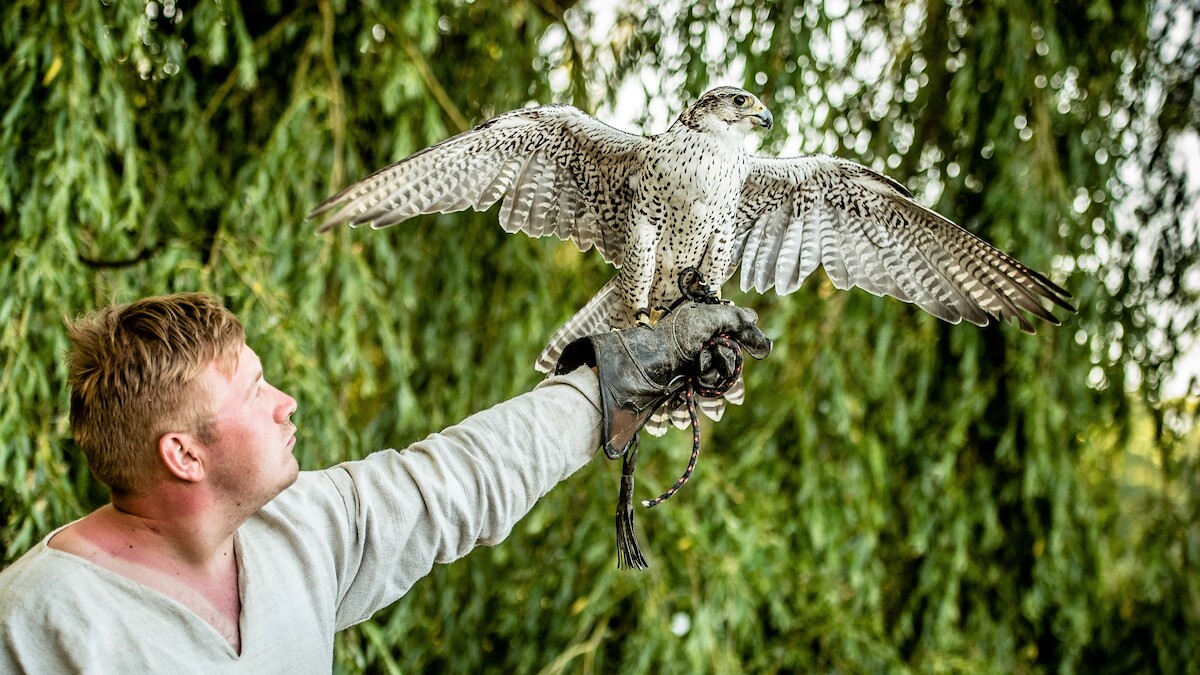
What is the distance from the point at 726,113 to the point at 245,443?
1.06m

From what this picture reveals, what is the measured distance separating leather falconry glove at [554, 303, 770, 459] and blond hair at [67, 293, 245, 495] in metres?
0.55

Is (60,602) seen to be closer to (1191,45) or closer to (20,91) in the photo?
(20,91)

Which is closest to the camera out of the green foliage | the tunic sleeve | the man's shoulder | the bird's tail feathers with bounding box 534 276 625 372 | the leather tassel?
the man's shoulder

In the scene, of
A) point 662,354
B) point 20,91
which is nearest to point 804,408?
point 662,354

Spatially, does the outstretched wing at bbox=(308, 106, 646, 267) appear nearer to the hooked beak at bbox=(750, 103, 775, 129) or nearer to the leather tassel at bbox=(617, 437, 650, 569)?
the hooked beak at bbox=(750, 103, 775, 129)

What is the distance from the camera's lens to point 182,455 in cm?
139

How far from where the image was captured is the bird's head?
195 cm

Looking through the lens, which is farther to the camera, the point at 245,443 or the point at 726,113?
the point at 726,113

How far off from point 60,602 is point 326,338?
1.57 metres

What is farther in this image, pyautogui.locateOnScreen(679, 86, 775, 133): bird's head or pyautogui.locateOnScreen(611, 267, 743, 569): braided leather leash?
pyautogui.locateOnScreen(679, 86, 775, 133): bird's head

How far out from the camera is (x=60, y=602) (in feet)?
4.26

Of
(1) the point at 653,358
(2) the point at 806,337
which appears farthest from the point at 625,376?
(2) the point at 806,337

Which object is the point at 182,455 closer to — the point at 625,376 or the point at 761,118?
the point at 625,376

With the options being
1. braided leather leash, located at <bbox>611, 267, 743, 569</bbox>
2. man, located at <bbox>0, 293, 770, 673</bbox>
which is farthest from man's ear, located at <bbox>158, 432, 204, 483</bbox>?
braided leather leash, located at <bbox>611, 267, 743, 569</bbox>
